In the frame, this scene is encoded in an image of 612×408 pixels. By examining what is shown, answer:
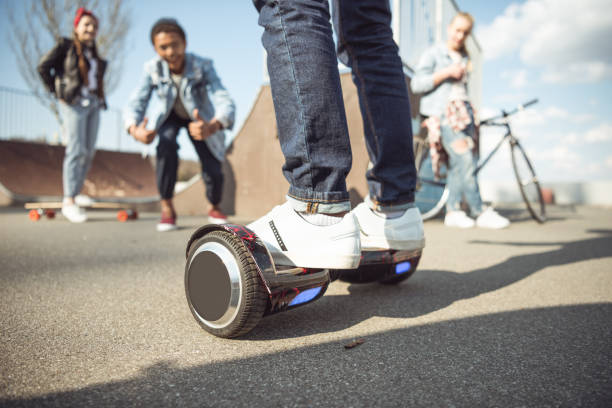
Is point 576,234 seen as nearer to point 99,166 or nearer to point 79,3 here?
point 99,166

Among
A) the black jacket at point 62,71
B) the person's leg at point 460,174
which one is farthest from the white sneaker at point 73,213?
the person's leg at point 460,174

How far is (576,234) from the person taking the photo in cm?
328

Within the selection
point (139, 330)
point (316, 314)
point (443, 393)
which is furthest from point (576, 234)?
point (139, 330)

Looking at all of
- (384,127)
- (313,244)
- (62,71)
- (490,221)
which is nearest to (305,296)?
(313,244)

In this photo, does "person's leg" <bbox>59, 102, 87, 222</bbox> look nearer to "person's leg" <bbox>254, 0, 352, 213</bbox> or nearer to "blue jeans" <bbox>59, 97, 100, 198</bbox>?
"blue jeans" <bbox>59, 97, 100, 198</bbox>

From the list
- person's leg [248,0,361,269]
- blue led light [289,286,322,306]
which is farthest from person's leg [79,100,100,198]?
blue led light [289,286,322,306]

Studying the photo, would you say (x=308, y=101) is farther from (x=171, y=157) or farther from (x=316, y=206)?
(x=171, y=157)

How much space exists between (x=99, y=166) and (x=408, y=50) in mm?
5401

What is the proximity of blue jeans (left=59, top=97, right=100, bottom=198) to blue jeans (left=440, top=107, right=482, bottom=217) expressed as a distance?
11.1 ft

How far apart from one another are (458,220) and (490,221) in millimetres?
290

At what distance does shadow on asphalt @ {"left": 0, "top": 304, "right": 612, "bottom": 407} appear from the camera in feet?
2.05

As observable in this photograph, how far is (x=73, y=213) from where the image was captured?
3.79 m

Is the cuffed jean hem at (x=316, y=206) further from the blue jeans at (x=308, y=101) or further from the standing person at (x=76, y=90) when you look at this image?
the standing person at (x=76, y=90)

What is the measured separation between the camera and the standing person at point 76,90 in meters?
3.76
